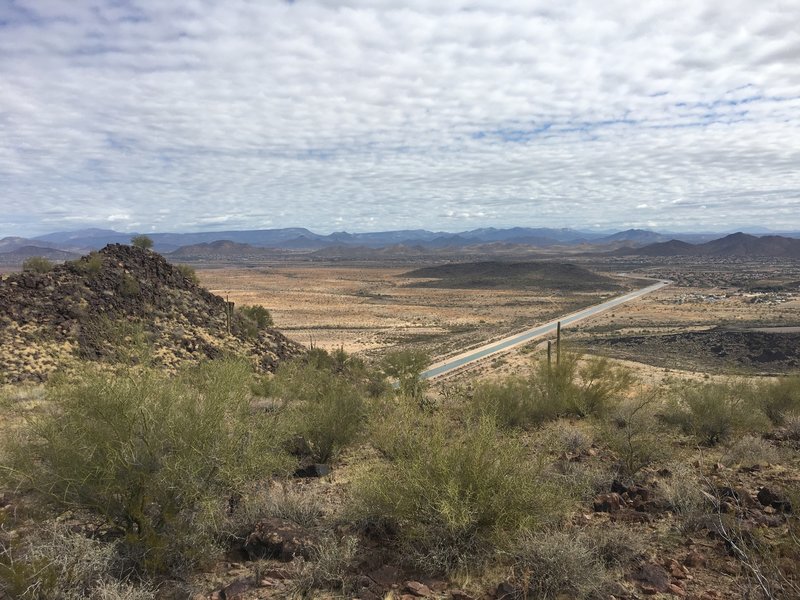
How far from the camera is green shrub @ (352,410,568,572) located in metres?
6.63

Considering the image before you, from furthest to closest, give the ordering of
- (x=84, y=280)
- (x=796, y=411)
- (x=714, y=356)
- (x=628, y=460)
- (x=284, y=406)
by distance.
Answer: (x=714, y=356) → (x=84, y=280) → (x=796, y=411) → (x=284, y=406) → (x=628, y=460)

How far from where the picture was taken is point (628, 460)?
10156mm

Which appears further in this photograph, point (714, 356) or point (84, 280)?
point (714, 356)

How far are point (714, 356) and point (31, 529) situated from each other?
45.3 m

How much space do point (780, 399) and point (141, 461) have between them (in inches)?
730

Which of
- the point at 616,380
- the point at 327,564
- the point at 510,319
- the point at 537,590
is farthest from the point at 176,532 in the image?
the point at 510,319

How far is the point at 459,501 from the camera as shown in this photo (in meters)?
6.67

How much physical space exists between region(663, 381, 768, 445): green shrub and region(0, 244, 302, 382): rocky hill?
A: 16.9m

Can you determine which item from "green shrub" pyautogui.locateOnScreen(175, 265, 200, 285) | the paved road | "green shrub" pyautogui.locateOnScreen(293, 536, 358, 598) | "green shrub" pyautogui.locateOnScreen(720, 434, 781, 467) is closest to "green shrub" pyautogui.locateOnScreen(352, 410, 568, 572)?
"green shrub" pyautogui.locateOnScreen(293, 536, 358, 598)

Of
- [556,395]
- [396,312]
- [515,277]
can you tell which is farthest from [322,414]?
[515,277]

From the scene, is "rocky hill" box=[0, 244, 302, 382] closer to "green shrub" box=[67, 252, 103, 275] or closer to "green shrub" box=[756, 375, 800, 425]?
"green shrub" box=[67, 252, 103, 275]

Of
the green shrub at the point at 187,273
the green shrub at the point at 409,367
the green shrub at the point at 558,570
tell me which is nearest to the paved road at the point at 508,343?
the green shrub at the point at 409,367

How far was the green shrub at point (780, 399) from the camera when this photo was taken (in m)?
16.1

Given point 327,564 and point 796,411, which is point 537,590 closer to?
point 327,564
